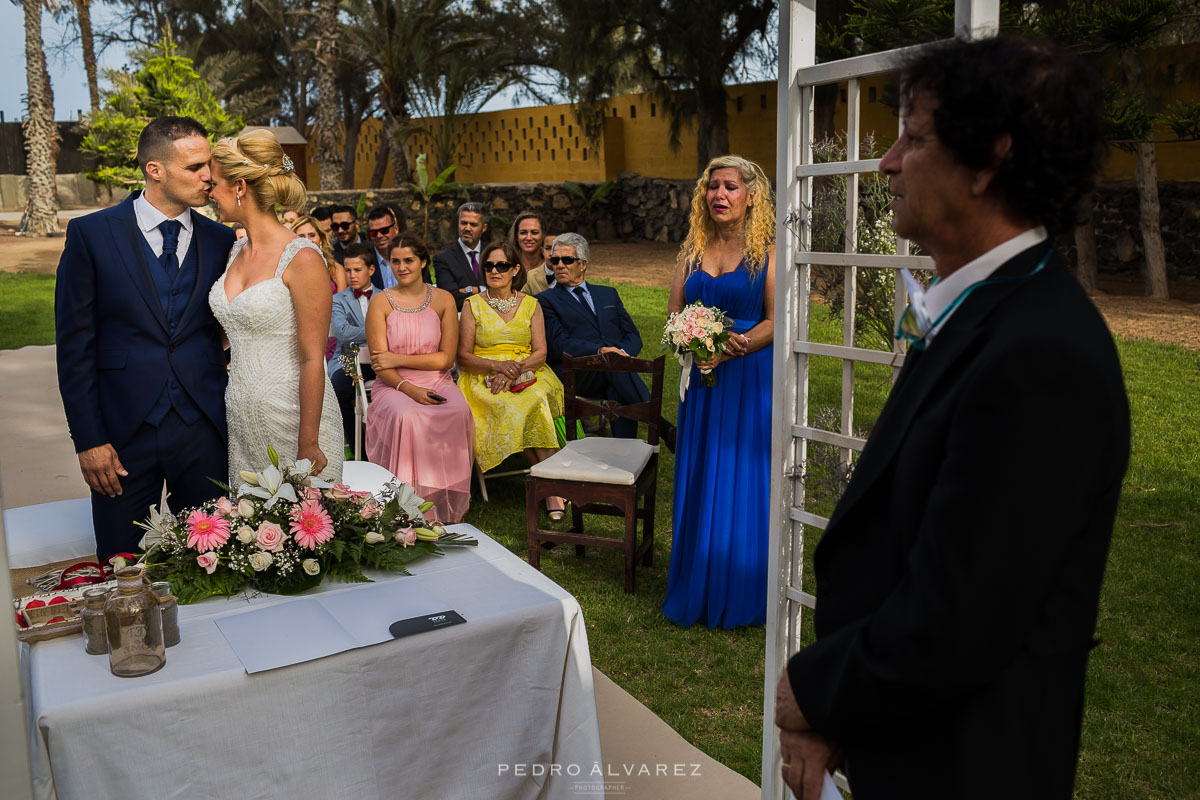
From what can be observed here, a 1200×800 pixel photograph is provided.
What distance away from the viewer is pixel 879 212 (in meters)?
2.88

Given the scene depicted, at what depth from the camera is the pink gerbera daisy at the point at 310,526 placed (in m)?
2.89

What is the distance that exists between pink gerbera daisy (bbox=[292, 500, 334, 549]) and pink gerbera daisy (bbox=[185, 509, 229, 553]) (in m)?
0.19

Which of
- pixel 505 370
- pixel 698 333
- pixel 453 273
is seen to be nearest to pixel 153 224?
pixel 698 333

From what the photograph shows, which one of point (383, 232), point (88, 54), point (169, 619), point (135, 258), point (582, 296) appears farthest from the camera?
point (88, 54)

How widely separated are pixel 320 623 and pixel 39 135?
2539cm

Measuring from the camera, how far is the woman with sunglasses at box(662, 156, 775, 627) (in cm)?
489

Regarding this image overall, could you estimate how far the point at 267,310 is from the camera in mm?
3475

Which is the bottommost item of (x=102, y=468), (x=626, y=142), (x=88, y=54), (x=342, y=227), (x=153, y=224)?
(x=102, y=468)

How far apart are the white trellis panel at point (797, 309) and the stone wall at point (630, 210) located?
13.4 metres

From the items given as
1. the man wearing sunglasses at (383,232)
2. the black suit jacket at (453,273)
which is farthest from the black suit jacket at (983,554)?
the man wearing sunglasses at (383,232)

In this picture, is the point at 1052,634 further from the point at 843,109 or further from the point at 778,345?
the point at 843,109

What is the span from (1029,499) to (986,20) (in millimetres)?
1458

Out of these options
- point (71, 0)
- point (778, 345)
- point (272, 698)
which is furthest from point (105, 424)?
point (71, 0)

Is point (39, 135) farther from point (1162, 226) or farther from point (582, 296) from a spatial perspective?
point (1162, 226)
